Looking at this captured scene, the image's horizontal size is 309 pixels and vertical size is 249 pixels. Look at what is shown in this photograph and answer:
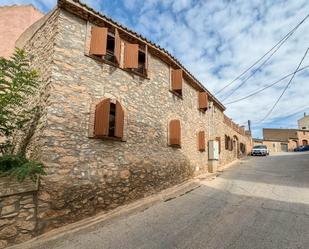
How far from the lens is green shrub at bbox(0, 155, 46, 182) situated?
4.80m

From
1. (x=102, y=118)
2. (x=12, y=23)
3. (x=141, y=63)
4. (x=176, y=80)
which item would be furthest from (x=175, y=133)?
(x=12, y=23)

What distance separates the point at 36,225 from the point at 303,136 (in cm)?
4867

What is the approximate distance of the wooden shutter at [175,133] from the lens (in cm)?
984

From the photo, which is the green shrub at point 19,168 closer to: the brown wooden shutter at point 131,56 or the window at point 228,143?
the brown wooden shutter at point 131,56

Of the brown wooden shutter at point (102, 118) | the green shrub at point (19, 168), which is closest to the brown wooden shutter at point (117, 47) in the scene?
the brown wooden shutter at point (102, 118)

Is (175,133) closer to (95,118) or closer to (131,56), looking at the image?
(131,56)

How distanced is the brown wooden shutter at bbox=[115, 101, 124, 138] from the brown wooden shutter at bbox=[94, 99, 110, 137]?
1.43 ft

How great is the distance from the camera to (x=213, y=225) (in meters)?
5.49

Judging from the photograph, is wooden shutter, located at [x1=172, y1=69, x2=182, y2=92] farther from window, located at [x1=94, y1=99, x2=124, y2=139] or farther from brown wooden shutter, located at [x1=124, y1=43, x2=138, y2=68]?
window, located at [x1=94, y1=99, x2=124, y2=139]

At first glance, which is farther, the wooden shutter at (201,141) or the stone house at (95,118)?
the wooden shutter at (201,141)

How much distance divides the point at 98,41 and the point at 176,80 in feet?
14.5

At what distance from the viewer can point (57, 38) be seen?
650 cm

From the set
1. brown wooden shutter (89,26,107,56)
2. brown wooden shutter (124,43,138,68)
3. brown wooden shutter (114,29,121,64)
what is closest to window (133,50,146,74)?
brown wooden shutter (124,43,138,68)

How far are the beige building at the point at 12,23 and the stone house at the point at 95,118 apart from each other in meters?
0.46
